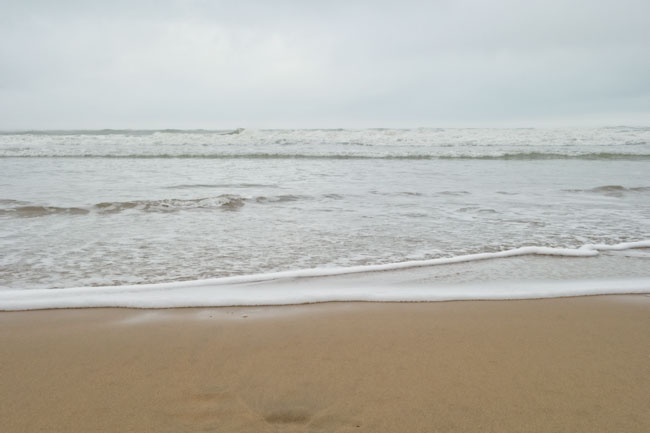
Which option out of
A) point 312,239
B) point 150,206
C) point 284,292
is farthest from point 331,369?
point 150,206

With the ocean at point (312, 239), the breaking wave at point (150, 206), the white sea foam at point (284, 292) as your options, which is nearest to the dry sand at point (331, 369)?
the white sea foam at point (284, 292)

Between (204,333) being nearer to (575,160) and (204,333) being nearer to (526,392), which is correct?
(526,392)

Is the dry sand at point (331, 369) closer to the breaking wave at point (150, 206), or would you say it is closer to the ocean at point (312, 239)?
the ocean at point (312, 239)

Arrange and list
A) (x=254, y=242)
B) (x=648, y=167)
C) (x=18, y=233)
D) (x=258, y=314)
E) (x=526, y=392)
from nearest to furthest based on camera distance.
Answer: (x=526, y=392)
(x=258, y=314)
(x=254, y=242)
(x=18, y=233)
(x=648, y=167)

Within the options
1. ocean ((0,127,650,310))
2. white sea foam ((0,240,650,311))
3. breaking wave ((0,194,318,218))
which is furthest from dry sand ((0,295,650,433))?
breaking wave ((0,194,318,218))

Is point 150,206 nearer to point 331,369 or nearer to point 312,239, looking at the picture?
point 312,239

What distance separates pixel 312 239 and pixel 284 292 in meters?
1.56

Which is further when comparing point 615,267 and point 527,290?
point 615,267

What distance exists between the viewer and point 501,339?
7.80 feet

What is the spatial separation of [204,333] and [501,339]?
4.97 feet

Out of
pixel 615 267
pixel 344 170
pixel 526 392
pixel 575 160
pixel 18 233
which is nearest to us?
pixel 526 392

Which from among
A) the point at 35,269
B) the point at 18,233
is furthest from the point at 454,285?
the point at 18,233

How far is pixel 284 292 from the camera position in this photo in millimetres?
3127

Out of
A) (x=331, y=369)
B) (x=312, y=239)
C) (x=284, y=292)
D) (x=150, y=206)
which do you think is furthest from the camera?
(x=150, y=206)
